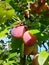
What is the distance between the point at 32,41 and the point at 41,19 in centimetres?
35

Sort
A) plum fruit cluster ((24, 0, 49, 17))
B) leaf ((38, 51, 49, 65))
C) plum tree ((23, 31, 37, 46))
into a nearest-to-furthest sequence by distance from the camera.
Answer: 1. leaf ((38, 51, 49, 65))
2. plum tree ((23, 31, 37, 46))
3. plum fruit cluster ((24, 0, 49, 17))

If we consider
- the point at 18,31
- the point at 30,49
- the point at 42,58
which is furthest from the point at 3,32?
the point at 42,58

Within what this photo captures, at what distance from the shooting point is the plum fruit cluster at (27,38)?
1.26m

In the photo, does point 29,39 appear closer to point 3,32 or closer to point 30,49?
point 30,49

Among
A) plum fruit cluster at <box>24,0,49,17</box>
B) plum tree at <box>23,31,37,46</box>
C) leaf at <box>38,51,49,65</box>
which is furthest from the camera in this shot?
plum fruit cluster at <box>24,0,49,17</box>

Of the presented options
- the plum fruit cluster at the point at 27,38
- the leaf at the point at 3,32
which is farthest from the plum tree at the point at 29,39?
the leaf at the point at 3,32

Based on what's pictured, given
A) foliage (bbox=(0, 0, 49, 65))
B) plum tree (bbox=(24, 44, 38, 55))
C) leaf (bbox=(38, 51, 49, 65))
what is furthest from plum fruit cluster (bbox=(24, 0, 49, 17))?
leaf (bbox=(38, 51, 49, 65))

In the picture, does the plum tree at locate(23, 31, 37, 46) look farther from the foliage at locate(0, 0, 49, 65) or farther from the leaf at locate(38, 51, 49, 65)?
the leaf at locate(38, 51, 49, 65)

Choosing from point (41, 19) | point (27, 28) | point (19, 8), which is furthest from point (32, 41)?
point (19, 8)

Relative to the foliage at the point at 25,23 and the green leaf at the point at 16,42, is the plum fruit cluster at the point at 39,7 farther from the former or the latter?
the green leaf at the point at 16,42

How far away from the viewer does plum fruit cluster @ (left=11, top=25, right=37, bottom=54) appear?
1.26 m

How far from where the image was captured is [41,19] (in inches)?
62.6

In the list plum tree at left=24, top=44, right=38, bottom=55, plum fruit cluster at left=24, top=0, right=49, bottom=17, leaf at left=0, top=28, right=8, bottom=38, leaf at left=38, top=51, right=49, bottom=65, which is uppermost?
plum fruit cluster at left=24, top=0, right=49, bottom=17

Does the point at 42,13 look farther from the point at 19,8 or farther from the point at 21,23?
the point at 19,8
